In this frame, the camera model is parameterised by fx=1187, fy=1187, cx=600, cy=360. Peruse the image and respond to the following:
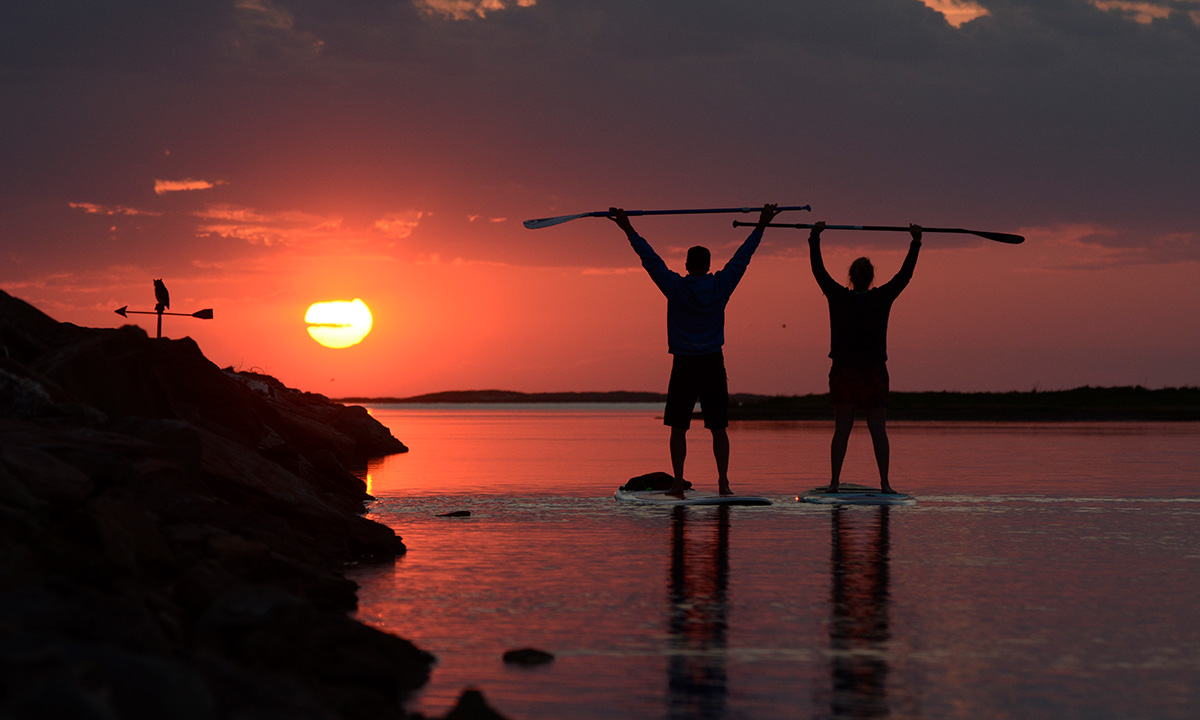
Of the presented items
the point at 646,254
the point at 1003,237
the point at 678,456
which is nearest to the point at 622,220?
the point at 646,254

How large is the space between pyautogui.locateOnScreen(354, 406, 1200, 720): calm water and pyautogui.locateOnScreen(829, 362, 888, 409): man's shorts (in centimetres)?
146

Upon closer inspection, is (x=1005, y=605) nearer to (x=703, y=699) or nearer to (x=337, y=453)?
(x=703, y=699)

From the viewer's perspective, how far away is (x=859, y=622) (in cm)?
705

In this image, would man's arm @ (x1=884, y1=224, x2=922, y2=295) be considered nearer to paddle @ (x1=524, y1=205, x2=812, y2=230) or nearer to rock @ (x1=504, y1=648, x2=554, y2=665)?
paddle @ (x1=524, y1=205, x2=812, y2=230)

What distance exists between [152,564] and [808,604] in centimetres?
402

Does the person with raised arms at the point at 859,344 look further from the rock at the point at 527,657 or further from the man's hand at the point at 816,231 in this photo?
the rock at the point at 527,657

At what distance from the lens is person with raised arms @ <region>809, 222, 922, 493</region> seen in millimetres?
14430

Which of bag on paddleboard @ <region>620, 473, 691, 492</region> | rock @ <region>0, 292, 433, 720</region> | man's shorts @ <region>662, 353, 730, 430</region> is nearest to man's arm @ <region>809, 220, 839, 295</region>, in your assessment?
man's shorts @ <region>662, 353, 730, 430</region>

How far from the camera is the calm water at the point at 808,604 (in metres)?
5.48

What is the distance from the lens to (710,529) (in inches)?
464

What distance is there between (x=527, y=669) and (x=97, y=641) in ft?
6.63

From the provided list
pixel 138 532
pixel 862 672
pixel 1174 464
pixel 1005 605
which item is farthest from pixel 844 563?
pixel 1174 464

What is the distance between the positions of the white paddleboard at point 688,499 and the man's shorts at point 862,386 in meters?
1.62

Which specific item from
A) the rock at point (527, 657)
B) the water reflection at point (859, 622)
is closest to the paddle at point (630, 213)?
the water reflection at point (859, 622)
